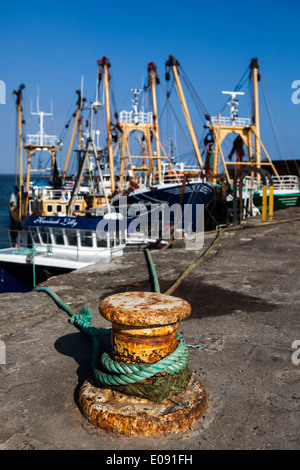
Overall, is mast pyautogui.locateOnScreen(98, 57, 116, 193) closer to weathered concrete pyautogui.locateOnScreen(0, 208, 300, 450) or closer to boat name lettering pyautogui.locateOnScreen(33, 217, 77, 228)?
boat name lettering pyautogui.locateOnScreen(33, 217, 77, 228)

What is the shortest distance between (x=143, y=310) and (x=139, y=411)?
0.60 metres

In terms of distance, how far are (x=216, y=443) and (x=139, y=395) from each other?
0.57 m

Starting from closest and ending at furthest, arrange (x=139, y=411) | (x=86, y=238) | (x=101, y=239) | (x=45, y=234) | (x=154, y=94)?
(x=139, y=411) < (x=101, y=239) < (x=86, y=238) < (x=45, y=234) < (x=154, y=94)

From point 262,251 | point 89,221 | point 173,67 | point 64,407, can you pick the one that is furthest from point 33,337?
point 173,67

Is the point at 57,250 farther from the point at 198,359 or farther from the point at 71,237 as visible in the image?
the point at 198,359

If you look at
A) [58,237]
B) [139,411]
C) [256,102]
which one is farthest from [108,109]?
[139,411]

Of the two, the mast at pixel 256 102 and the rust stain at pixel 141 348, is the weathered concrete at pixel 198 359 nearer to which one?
the rust stain at pixel 141 348

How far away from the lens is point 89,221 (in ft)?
47.6

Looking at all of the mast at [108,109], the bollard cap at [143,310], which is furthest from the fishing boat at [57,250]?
the bollard cap at [143,310]

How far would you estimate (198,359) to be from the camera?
131 inches

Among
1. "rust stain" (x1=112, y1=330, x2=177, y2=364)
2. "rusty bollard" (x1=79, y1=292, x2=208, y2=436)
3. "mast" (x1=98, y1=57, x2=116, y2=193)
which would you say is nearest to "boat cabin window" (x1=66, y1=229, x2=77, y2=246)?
"mast" (x1=98, y1=57, x2=116, y2=193)

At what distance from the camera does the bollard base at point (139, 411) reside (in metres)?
2.33

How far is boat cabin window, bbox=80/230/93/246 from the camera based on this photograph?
→ 14716 millimetres
